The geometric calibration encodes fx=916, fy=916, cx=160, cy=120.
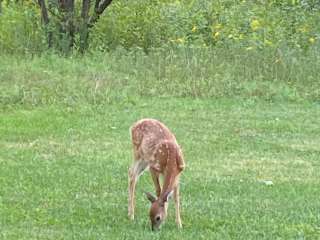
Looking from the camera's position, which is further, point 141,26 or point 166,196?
point 141,26

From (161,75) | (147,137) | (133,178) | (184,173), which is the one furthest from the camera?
(161,75)

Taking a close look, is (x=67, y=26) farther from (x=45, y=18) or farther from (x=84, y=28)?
(x=45, y=18)

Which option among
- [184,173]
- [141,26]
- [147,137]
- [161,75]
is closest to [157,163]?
[147,137]

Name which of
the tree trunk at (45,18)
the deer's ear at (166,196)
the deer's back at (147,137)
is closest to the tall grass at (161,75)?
the tree trunk at (45,18)

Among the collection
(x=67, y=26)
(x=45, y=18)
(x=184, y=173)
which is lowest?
(x=184, y=173)

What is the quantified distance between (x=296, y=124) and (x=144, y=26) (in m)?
7.05

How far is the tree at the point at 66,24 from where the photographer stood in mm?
18609

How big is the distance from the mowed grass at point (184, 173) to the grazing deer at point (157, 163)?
19 centimetres

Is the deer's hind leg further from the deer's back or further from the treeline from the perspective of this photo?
the treeline

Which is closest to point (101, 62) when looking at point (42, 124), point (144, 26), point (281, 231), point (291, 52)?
point (144, 26)

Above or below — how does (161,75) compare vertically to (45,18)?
below

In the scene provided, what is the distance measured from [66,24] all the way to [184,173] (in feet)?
30.4

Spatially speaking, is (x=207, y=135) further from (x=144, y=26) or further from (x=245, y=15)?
(x=245, y=15)

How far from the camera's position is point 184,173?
10164 mm
